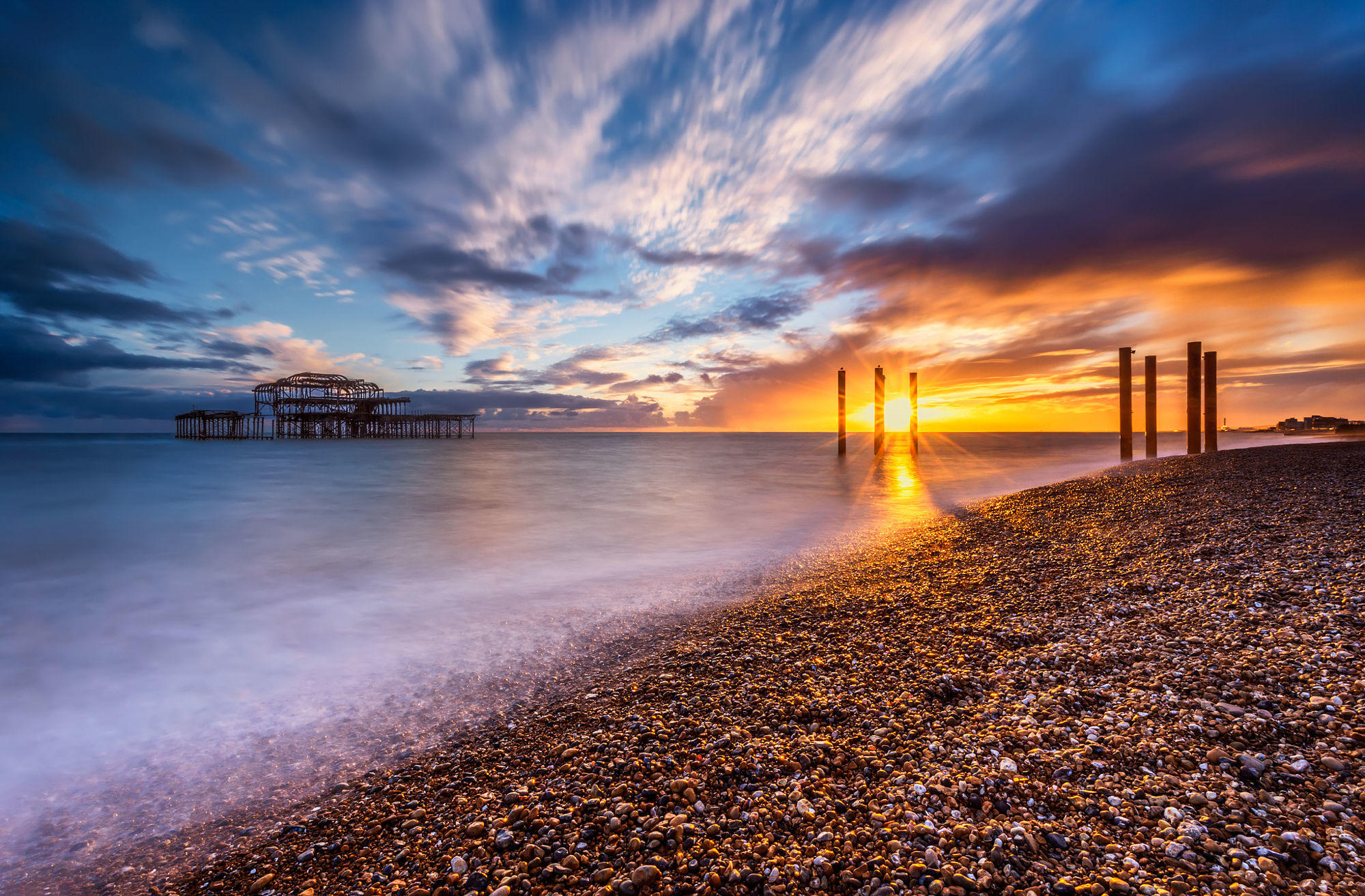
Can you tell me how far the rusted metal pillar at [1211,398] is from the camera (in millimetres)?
22938

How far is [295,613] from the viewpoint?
8109 millimetres

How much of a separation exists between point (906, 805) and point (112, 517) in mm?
23649

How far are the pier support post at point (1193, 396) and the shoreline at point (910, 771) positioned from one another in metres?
18.0

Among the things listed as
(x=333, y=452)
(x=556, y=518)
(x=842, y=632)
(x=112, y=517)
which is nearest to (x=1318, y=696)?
(x=842, y=632)

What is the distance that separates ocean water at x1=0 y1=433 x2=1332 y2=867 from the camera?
4223 mm

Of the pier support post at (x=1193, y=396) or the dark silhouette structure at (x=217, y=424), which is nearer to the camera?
the pier support post at (x=1193, y=396)

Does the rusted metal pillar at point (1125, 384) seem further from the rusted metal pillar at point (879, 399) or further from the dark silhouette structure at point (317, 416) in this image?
the dark silhouette structure at point (317, 416)

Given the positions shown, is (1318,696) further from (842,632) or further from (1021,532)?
(1021,532)

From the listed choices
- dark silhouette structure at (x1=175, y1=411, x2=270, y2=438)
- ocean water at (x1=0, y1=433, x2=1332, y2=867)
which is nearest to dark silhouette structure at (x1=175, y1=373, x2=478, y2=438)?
dark silhouette structure at (x1=175, y1=411, x2=270, y2=438)

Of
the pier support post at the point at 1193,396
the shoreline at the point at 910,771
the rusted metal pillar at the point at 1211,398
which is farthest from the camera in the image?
the rusted metal pillar at the point at 1211,398

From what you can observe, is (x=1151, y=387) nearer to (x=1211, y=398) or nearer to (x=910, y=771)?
(x=1211, y=398)

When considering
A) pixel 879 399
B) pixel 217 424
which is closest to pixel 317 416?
pixel 217 424

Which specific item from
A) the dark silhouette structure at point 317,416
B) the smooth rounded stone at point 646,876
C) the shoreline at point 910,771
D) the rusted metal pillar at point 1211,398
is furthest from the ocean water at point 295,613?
the dark silhouette structure at point 317,416

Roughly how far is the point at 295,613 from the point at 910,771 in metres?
8.76
